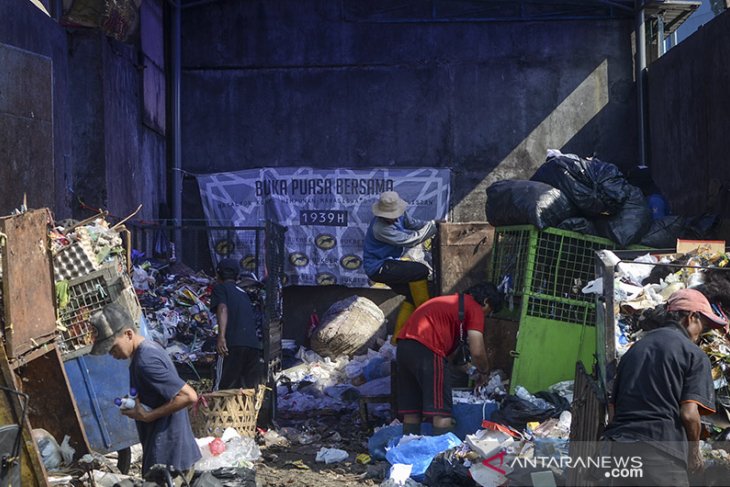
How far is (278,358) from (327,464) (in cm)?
222

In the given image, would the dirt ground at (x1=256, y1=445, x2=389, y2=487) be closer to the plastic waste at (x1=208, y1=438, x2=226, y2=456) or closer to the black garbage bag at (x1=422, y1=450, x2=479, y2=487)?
the plastic waste at (x1=208, y1=438, x2=226, y2=456)

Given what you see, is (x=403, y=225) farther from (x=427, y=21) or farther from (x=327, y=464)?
(x=427, y=21)

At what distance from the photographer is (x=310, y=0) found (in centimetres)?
A: 1332

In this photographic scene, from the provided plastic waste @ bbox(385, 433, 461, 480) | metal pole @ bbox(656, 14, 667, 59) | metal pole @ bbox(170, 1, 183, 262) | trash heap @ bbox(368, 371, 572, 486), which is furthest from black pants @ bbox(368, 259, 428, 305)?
metal pole @ bbox(656, 14, 667, 59)

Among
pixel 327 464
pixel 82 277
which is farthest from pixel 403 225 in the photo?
pixel 82 277

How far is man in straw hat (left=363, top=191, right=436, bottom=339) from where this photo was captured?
9.71 metres

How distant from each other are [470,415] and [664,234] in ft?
8.26

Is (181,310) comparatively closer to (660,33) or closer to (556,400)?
(556,400)

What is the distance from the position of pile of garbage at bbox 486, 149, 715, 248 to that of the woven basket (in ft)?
9.74

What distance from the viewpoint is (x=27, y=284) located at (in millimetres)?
5750

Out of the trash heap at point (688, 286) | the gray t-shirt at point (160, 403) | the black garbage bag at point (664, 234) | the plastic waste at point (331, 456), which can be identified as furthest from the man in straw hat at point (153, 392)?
the black garbage bag at point (664, 234)

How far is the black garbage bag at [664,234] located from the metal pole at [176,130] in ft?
22.7

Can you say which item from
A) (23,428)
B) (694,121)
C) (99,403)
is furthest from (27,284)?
(694,121)

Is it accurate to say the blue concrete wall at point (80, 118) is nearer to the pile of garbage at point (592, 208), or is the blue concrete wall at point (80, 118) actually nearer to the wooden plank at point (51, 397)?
the wooden plank at point (51, 397)
